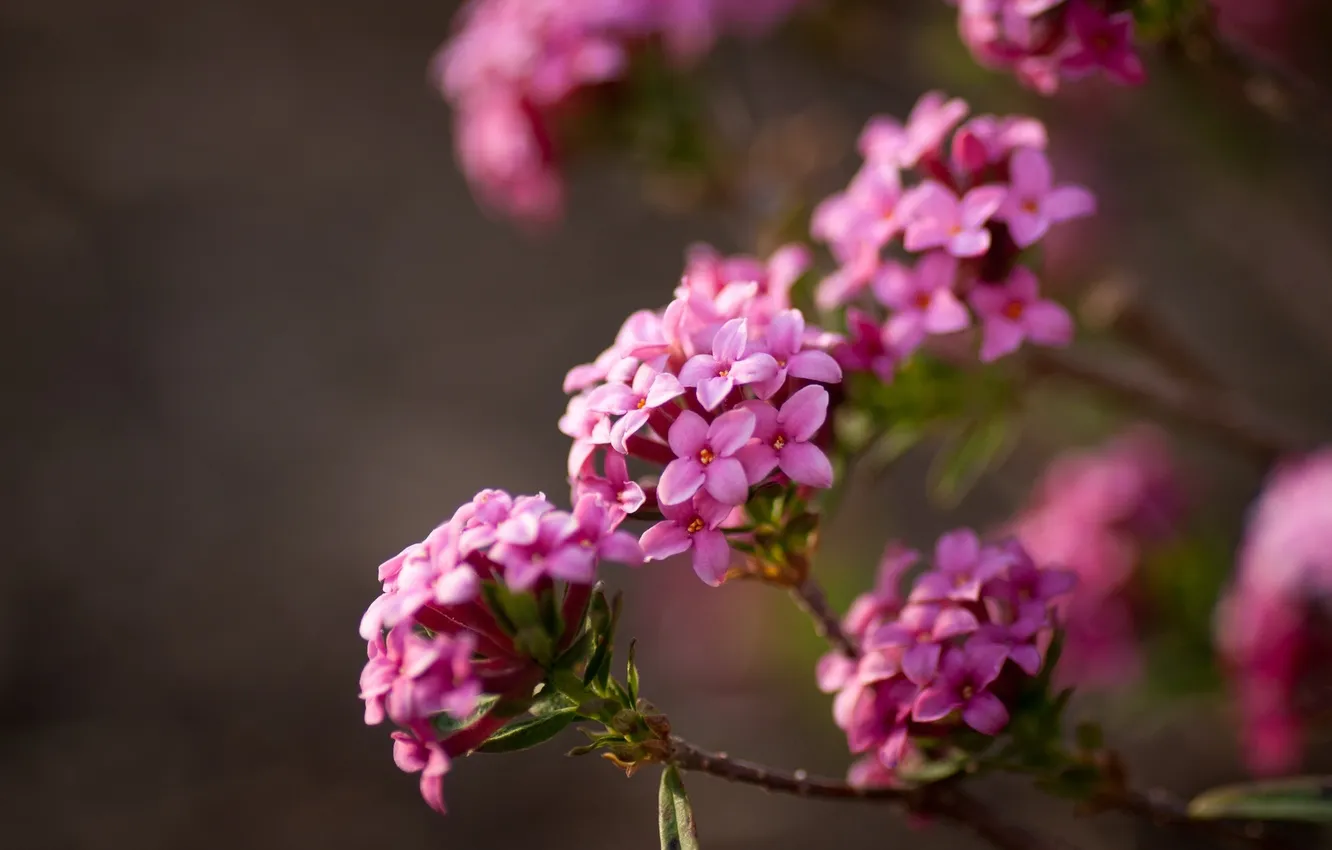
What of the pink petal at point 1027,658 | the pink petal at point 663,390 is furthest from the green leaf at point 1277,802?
the pink petal at point 663,390

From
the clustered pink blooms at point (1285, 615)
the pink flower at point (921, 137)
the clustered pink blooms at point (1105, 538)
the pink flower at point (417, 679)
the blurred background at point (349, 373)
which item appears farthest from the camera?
the blurred background at point (349, 373)

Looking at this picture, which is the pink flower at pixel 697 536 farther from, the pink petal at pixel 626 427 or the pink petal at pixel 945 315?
the pink petal at pixel 945 315

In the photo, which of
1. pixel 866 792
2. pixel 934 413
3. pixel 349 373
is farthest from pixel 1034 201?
pixel 349 373

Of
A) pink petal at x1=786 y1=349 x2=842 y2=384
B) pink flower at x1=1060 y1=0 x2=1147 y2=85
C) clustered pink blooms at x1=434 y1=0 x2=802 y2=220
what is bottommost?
pink petal at x1=786 y1=349 x2=842 y2=384

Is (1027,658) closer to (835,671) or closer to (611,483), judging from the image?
(835,671)

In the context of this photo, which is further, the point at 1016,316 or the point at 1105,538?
the point at 1105,538

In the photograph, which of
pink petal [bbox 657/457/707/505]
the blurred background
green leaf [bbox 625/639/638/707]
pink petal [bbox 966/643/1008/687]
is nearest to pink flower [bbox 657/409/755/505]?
pink petal [bbox 657/457/707/505]

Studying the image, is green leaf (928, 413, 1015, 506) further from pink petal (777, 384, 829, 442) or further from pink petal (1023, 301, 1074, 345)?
pink petal (777, 384, 829, 442)
